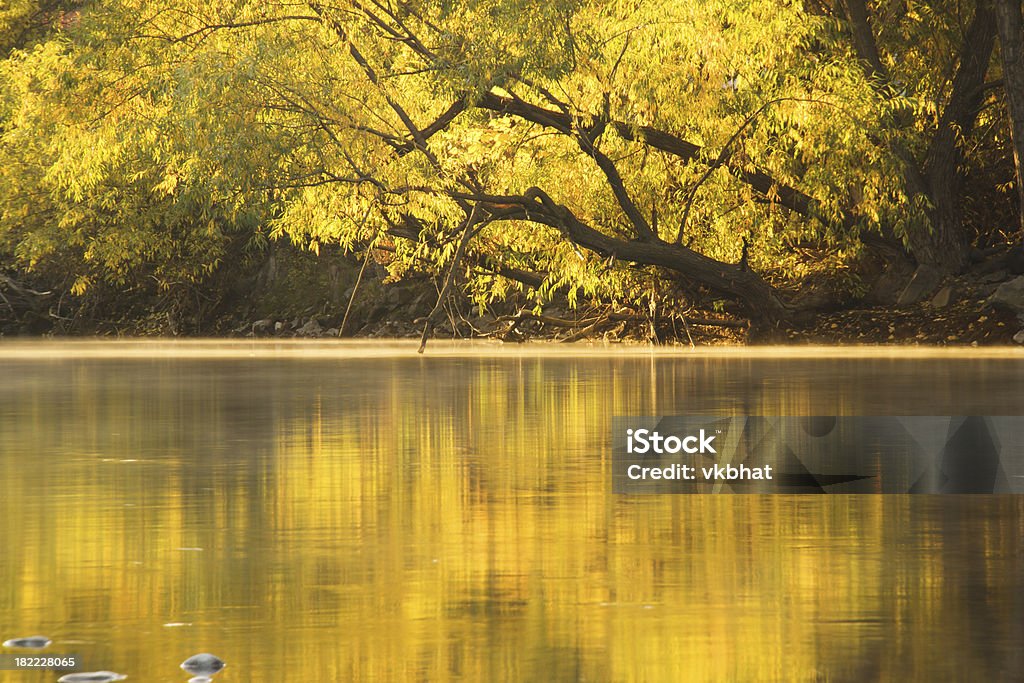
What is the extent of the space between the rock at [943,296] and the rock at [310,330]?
19500mm

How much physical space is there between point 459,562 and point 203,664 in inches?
92.7

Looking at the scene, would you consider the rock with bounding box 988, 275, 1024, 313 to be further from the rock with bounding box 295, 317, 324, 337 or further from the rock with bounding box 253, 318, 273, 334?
the rock with bounding box 253, 318, 273, 334

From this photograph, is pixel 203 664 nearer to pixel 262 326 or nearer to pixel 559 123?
pixel 559 123

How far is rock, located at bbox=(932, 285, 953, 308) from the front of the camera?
3466 cm

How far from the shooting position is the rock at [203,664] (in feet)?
17.5

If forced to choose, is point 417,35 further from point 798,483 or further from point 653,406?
point 798,483

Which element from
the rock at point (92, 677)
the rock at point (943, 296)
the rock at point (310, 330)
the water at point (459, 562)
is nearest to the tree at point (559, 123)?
the rock at point (943, 296)

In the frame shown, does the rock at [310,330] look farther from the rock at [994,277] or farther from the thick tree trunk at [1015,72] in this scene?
the thick tree trunk at [1015,72]

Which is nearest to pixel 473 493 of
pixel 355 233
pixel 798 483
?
pixel 798 483

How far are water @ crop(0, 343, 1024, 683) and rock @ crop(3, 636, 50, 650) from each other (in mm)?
68

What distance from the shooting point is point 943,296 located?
34.8 meters
